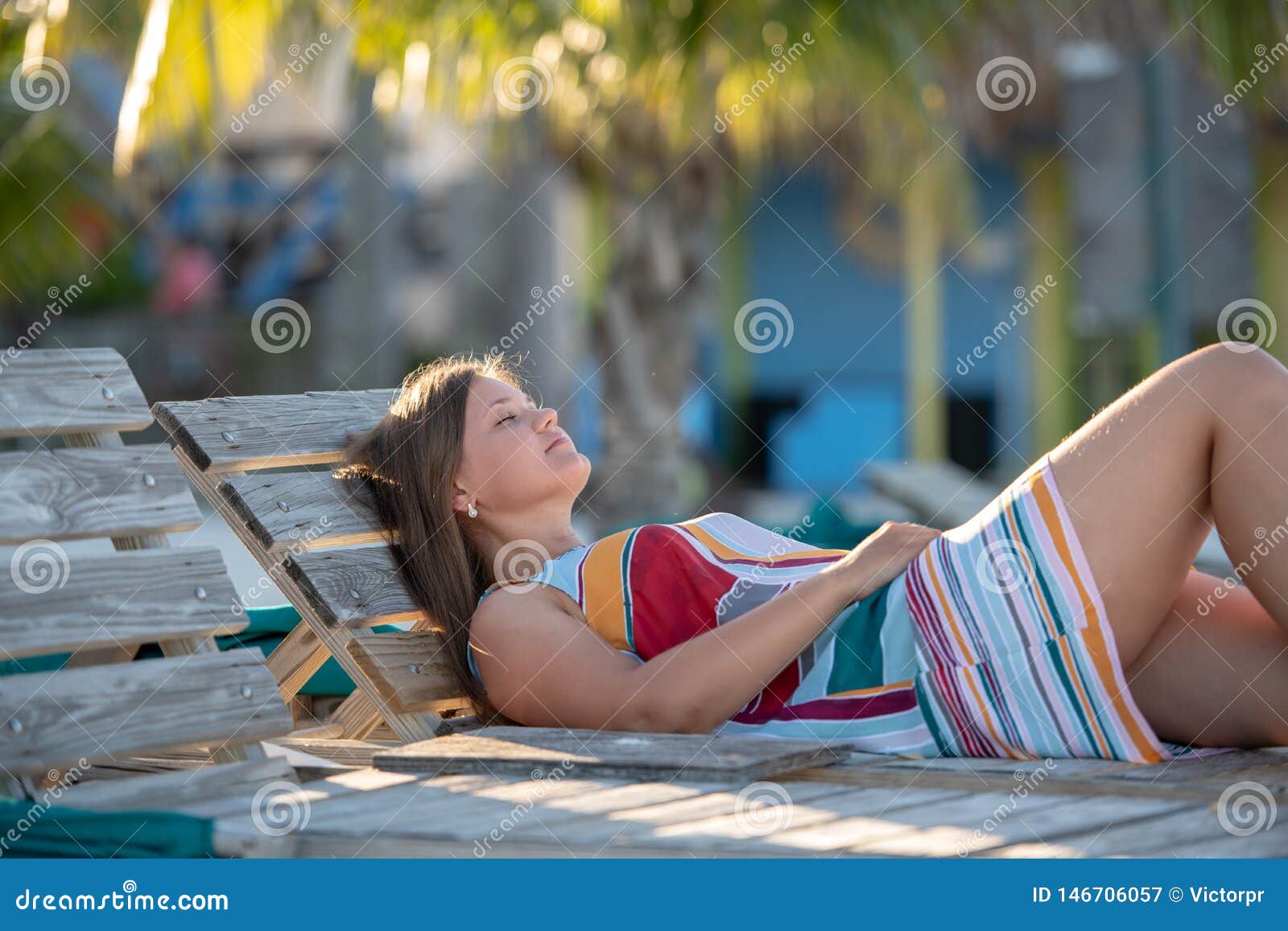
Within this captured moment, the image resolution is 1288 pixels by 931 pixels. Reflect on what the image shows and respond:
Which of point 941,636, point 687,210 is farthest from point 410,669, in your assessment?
point 687,210

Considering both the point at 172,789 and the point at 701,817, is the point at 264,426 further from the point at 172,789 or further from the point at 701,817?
the point at 701,817

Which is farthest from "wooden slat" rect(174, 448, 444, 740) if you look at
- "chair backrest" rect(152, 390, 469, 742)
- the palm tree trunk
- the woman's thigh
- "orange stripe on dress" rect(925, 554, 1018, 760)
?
the palm tree trunk

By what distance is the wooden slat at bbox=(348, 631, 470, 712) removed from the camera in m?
3.08

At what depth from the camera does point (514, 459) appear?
10.3ft

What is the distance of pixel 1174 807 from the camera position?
2203 mm

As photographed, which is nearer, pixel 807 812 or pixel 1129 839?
pixel 1129 839

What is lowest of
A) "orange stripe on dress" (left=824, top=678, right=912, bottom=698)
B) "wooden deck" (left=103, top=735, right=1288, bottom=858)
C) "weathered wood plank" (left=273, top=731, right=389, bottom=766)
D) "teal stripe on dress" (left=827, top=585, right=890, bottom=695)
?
"weathered wood plank" (left=273, top=731, right=389, bottom=766)

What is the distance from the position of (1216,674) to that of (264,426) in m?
2.05

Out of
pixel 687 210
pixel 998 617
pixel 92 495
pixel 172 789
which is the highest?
pixel 687 210

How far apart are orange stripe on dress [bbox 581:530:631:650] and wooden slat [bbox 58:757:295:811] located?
656 millimetres

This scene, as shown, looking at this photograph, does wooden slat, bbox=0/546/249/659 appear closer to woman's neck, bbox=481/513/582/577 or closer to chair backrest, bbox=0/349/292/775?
chair backrest, bbox=0/349/292/775

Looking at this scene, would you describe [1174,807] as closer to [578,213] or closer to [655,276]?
[655,276]

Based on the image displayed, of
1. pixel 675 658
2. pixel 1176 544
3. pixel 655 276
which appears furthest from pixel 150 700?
pixel 655 276

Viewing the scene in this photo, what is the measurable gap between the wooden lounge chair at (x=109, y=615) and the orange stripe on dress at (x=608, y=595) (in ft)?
1.95
